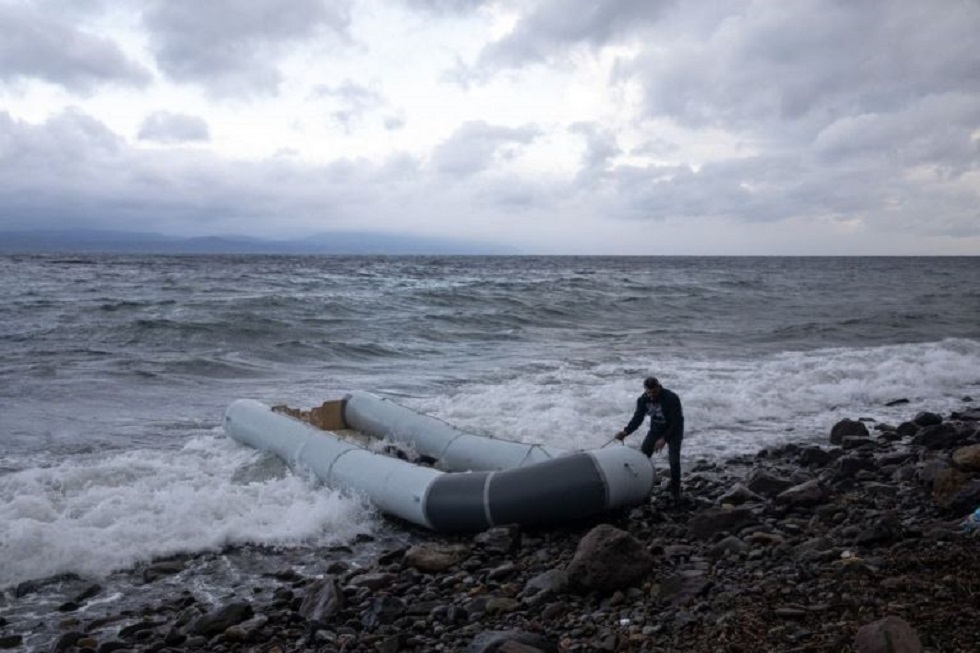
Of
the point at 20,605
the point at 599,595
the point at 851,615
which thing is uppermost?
the point at 851,615

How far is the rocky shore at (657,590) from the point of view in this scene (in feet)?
15.1

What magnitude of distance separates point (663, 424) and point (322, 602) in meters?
4.06

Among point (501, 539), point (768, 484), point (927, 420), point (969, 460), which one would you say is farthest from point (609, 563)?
point (927, 420)

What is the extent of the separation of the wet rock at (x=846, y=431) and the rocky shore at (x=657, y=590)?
119 inches

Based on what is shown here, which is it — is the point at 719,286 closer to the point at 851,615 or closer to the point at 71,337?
the point at 71,337

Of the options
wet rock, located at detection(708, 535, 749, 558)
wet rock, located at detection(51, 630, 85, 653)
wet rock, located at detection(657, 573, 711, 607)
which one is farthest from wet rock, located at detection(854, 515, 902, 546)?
wet rock, located at detection(51, 630, 85, 653)

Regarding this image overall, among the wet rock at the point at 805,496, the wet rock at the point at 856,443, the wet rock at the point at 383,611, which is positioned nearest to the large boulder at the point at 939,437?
the wet rock at the point at 856,443

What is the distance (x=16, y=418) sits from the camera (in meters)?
11.8

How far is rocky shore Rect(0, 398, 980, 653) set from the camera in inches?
182

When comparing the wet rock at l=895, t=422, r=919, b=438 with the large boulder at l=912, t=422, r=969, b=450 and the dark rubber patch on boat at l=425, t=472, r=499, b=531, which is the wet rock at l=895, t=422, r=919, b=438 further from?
the dark rubber patch on boat at l=425, t=472, r=499, b=531

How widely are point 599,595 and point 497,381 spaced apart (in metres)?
10.2

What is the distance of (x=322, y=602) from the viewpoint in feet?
19.3

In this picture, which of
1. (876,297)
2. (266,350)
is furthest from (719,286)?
(266,350)

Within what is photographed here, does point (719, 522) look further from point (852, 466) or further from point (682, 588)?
point (852, 466)
